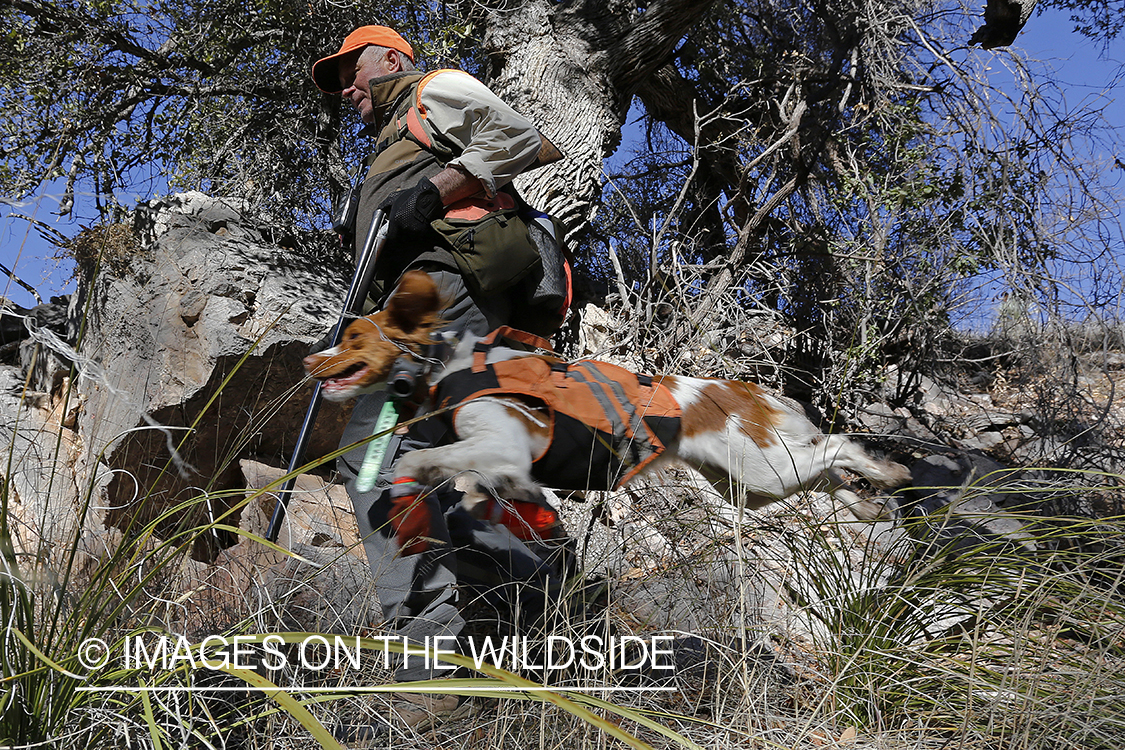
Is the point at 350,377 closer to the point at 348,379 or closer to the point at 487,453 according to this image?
the point at 348,379

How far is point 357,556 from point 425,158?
1.60 metres

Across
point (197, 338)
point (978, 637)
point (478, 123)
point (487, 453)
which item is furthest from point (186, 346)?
point (978, 637)

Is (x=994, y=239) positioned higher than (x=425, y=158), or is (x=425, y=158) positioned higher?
(x=994, y=239)

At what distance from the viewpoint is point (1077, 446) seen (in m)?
4.51

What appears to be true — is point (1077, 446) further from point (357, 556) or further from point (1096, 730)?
point (357, 556)

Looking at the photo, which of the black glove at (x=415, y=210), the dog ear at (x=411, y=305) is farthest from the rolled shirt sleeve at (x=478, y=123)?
the dog ear at (x=411, y=305)

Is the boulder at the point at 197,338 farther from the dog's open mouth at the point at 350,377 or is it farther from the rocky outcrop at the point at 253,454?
the dog's open mouth at the point at 350,377

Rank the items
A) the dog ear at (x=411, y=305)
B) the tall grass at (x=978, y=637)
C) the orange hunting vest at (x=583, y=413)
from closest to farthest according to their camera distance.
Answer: the tall grass at (x=978, y=637) < the orange hunting vest at (x=583, y=413) < the dog ear at (x=411, y=305)

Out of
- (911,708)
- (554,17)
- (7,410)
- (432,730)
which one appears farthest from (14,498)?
(554,17)

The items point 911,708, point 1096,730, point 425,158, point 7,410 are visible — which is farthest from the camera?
point 7,410

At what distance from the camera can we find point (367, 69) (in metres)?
3.03

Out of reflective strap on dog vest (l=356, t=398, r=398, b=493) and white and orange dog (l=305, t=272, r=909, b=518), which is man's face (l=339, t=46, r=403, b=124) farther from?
reflective strap on dog vest (l=356, t=398, r=398, b=493)

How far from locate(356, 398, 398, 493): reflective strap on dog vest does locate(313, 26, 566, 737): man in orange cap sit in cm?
5

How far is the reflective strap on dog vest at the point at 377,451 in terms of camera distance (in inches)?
85.7
